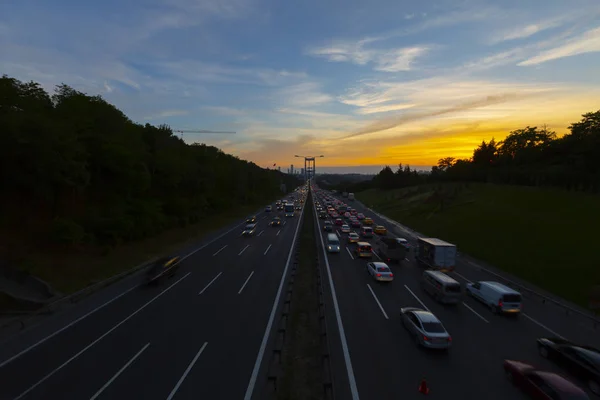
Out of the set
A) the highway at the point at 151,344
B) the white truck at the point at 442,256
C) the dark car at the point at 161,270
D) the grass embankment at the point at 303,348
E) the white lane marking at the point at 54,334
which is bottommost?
the white lane marking at the point at 54,334

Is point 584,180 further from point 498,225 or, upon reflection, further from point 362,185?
point 362,185

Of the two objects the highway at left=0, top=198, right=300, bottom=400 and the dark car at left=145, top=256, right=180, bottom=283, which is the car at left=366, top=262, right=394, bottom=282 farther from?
the dark car at left=145, top=256, right=180, bottom=283

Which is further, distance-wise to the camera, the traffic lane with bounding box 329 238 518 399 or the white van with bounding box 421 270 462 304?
the white van with bounding box 421 270 462 304

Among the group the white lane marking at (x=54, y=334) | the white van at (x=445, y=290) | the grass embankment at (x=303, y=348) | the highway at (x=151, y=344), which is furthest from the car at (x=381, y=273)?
the white lane marking at (x=54, y=334)

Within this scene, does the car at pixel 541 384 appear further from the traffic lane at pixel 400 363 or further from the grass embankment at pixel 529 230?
the grass embankment at pixel 529 230

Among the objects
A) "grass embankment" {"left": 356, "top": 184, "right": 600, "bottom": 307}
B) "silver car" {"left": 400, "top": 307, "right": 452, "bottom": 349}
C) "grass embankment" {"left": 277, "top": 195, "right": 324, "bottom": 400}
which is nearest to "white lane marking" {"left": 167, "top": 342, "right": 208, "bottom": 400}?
"grass embankment" {"left": 277, "top": 195, "right": 324, "bottom": 400}

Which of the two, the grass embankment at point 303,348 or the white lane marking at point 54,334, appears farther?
the white lane marking at point 54,334

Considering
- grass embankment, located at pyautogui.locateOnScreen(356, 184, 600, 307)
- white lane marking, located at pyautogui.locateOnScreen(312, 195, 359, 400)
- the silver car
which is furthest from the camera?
grass embankment, located at pyautogui.locateOnScreen(356, 184, 600, 307)
